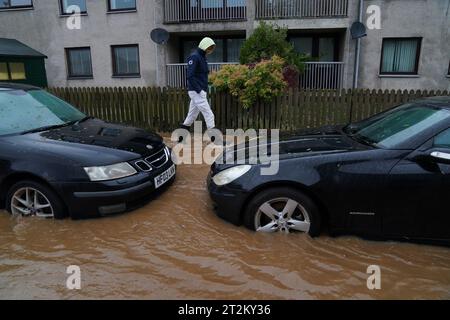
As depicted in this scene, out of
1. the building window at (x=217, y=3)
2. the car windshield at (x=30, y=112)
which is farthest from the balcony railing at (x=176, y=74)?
the car windshield at (x=30, y=112)

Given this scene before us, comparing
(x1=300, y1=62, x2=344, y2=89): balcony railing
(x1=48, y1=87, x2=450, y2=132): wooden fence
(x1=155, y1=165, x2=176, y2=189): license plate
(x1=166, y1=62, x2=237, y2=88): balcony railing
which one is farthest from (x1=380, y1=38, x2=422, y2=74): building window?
(x1=155, y1=165, x2=176, y2=189): license plate

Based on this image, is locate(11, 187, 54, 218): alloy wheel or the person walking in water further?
the person walking in water

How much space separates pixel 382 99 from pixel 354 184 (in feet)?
17.6

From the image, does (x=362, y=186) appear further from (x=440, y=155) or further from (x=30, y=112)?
(x=30, y=112)

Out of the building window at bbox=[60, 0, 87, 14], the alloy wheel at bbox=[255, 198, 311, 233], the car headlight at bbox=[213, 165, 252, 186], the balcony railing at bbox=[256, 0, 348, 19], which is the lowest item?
the alloy wheel at bbox=[255, 198, 311, 233]

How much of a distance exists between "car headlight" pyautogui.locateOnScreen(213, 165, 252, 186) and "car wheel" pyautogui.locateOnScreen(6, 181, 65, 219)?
1643 millimetres

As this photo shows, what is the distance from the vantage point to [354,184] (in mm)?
2977

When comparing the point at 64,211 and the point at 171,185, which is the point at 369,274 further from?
the point at 64,211

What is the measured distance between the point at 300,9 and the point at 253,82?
7.00 metres

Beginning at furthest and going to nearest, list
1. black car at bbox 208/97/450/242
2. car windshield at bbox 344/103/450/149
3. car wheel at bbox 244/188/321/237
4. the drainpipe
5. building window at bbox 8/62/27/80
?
building window at bbox 8/62/27/80
the drainpipe
car wheel at bbox 244/188/321/237
car windshield at bbox 344/103/450/149
black car at bbox 208/97/450/242

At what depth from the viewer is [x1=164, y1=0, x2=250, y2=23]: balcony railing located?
44.1ft

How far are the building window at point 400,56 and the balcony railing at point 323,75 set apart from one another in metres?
1.64

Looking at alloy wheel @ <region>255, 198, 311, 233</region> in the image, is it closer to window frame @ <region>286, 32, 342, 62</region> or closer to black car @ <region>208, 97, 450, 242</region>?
black car @ <region>208, 97, 450, 242</region>

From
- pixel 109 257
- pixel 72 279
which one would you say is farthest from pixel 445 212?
pixel 72 279
